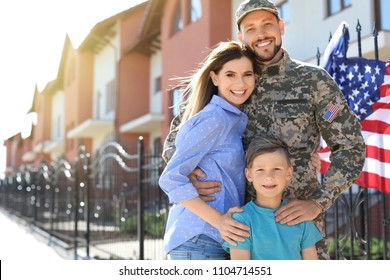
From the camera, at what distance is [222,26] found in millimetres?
11445

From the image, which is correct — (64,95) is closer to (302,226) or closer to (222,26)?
(222,26)

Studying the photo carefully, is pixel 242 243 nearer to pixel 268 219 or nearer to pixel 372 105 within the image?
pixel 268 219

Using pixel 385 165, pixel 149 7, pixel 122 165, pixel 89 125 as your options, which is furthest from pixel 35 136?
pixel 385 165

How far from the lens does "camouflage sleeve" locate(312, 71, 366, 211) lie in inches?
88.3

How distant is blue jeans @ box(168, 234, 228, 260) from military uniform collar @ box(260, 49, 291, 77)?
0.74m

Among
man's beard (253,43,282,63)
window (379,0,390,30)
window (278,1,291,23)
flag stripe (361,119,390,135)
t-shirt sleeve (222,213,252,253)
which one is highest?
window (278,1,291,23)

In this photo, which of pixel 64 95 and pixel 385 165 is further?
pixel 64 95

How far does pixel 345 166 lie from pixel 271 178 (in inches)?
14.6

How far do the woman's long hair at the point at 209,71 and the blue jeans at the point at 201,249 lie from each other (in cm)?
49

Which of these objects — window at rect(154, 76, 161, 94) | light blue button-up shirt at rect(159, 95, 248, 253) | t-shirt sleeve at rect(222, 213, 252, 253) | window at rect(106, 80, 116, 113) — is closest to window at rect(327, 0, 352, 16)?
light blue button-up shirt at rect(159, 95, 248, 253)

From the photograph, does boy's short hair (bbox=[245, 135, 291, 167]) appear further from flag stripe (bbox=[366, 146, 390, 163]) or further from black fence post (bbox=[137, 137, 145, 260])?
black fence post (bbox=[137, 137, 145, 260])

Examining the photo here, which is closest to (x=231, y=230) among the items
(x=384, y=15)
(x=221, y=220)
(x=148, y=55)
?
(x=221, y=220)

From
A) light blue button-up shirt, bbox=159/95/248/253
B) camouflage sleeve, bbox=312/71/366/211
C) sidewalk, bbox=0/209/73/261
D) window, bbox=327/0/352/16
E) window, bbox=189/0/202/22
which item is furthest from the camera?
window, bbox=189/0/202/22

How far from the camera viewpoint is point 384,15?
26.7ft
